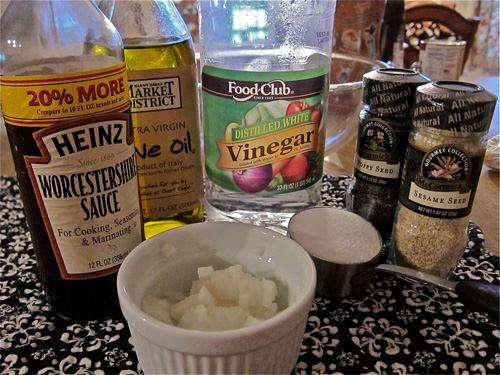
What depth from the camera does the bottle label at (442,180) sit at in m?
0.48

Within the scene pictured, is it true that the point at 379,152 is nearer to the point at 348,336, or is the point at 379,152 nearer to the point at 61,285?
the point at 348,336

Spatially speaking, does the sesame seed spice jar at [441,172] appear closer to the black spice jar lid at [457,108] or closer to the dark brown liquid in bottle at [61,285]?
the black spice jar lid at [457,108]

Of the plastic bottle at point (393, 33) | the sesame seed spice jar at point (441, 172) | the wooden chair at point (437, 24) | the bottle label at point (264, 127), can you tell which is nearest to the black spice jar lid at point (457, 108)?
the sesame seed spice jar at point (441, 172)

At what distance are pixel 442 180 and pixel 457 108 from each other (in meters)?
0.08

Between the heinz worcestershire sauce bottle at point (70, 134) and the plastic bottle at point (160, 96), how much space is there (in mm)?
97

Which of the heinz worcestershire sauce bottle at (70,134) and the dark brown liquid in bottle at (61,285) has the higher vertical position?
the heinz worcestershire sauce bottle at (70,134)

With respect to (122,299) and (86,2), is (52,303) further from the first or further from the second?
(86,2)

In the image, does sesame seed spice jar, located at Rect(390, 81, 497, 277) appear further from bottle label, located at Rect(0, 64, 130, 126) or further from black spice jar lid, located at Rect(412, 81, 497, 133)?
bottle label, located at Rect(0, 64, 130, 126)

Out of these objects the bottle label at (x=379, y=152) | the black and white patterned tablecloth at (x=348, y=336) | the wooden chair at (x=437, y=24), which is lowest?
the black and white patterned tablecloth at (x=348, y=336)

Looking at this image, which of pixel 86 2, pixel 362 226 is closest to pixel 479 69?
pixel 362 226

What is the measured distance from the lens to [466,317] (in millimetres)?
496

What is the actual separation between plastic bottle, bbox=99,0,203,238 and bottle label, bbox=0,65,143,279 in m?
0.10

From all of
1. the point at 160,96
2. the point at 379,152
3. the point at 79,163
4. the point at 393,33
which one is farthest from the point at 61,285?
the point at 393,33

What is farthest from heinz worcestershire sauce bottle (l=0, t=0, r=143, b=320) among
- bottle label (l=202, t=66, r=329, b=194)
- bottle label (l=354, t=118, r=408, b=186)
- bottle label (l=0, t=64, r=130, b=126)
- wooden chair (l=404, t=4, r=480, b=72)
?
wooden chair (l=404, t=4, r=480, b=72)
